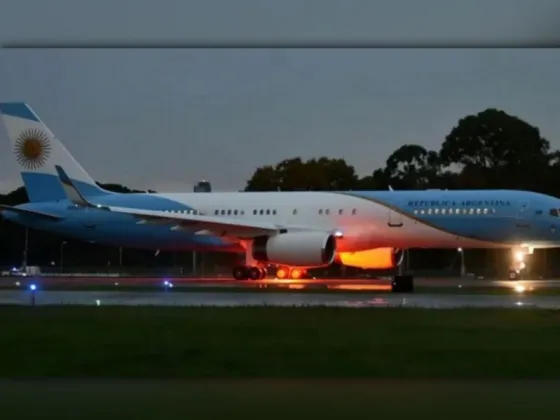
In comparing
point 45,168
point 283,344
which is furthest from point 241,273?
point 283,344

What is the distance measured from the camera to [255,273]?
111ft

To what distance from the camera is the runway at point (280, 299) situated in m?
19.0

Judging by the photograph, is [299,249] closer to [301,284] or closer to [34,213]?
[301,284]

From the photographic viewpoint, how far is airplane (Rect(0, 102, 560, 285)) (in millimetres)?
32344

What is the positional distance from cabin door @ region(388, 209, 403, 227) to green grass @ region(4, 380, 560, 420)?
2629cm

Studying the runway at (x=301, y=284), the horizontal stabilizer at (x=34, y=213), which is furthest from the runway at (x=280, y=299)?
the horizontal stabilizer at (x=34, y=213)

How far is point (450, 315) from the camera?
1581cm

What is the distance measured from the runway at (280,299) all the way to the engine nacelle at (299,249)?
8.62m

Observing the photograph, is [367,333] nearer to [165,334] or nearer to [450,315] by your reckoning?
[165,334]

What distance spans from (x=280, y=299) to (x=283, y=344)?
991cm

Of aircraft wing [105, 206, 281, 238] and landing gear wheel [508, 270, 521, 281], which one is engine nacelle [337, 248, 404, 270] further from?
landing gear wheel [508, 270, 521, 281]

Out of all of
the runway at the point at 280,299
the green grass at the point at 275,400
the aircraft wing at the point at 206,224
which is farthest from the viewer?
the aircraft wing at the point at 206,224

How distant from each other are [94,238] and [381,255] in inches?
449

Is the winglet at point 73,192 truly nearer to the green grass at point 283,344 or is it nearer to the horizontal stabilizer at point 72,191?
the horizontal stabilizer at point 72,191
